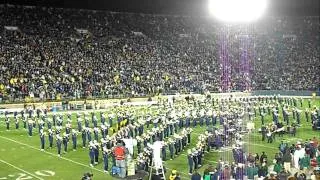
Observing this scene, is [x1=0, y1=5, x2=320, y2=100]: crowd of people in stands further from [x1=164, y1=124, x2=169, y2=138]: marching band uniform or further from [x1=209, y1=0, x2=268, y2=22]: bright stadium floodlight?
[x1=164, y1=124, x2=169, y2=138]: marching band uniform

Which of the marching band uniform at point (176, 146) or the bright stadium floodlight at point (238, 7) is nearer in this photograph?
the marching band uniform at point (176, 146)

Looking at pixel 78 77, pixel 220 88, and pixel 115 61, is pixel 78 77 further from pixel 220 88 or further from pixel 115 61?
pixel 220 88

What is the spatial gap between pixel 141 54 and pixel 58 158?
29.4 metres

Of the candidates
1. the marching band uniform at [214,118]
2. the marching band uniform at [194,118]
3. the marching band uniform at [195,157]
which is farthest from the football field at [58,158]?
the marching band uniform at [214,118]

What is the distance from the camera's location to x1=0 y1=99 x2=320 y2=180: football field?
1789 centimetres

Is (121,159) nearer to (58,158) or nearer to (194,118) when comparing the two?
(58,158)

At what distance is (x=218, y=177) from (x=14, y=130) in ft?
53.7

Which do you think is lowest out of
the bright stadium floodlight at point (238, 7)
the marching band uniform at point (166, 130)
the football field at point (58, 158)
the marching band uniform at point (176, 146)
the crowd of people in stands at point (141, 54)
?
the football field at point (58, 158)

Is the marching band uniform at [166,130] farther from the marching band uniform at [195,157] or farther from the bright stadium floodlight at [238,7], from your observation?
the bright stadium floodlight at [238,7]

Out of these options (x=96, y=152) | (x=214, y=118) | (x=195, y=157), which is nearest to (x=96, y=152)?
(x=96, y=152)

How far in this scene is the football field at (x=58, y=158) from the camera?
1789cm

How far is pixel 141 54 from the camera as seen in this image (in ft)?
161

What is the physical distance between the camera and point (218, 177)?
14.2 meters

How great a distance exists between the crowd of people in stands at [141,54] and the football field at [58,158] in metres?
14.1
